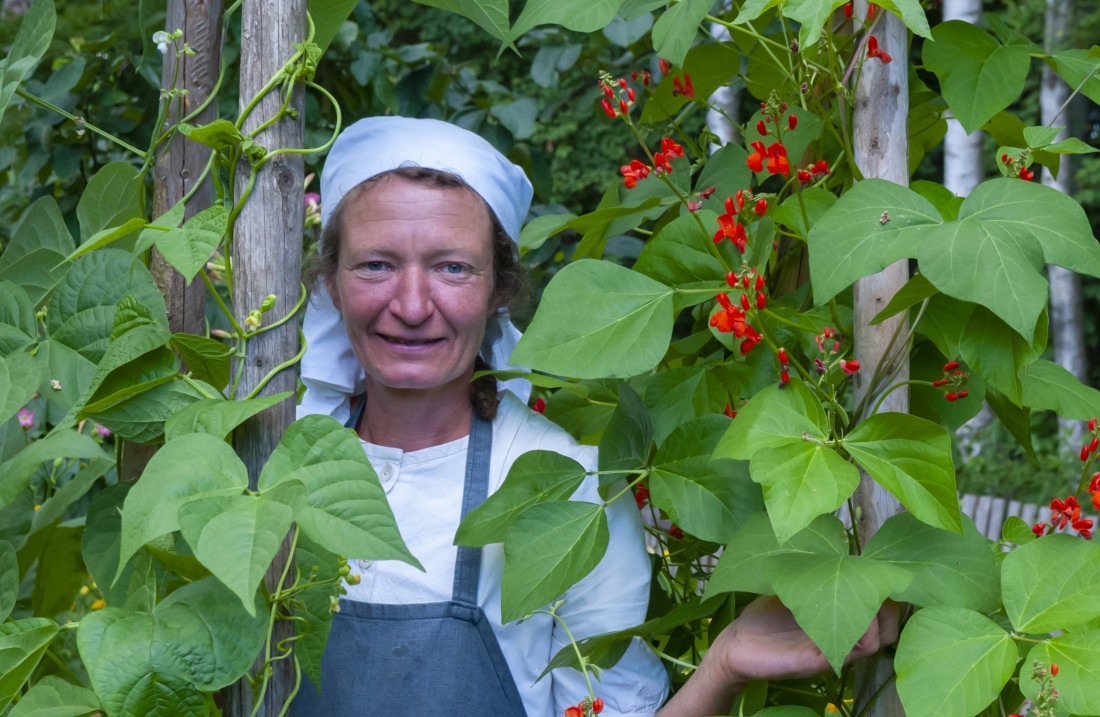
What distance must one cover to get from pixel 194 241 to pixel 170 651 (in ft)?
1.19

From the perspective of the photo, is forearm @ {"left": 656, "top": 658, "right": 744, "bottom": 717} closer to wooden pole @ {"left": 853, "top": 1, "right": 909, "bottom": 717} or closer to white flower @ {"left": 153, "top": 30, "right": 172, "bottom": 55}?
wooden pole @ {"left": 853, "top": 1, "right": 909, "bottom": 717}

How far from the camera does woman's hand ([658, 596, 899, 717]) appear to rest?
1157 millimetres

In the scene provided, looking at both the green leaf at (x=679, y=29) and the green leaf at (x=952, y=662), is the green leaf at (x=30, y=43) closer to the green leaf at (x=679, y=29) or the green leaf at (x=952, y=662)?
the green leaf at (x=679, y=29)

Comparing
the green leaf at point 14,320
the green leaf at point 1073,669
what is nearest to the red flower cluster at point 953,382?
the green leaf at point 1073,669

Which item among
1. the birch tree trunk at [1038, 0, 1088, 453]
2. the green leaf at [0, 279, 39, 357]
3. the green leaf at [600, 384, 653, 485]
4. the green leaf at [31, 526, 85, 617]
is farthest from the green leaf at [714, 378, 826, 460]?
the birch tree trunk at [1038, 0, 1088, 453]

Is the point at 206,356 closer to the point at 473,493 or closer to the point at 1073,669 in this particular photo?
the point at 473,493

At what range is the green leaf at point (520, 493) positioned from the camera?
50.7 inches

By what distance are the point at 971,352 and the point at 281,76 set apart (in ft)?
2.37

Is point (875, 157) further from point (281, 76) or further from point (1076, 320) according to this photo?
point (1076, 320)

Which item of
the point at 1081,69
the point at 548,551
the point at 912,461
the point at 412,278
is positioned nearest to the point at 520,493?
the point at 548,551

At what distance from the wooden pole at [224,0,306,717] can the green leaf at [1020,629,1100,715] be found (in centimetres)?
70

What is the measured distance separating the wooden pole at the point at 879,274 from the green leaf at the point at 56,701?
0.77 meters

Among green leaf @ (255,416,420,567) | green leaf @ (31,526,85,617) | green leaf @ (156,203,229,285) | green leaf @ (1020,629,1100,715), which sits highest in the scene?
green leaf @ (156,203,229,285)

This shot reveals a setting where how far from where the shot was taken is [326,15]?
1.29 m
